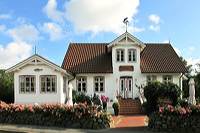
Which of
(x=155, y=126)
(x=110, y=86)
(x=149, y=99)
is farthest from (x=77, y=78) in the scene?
(x=155, y=126)

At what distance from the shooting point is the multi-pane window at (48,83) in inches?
651

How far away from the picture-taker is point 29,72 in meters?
16.6

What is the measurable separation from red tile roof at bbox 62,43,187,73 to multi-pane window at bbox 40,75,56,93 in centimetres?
257

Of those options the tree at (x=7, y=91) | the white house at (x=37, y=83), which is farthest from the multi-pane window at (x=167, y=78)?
the tree at (x=7, y=91)

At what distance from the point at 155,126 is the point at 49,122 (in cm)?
569

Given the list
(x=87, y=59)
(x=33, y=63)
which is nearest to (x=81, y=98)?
(x=87, y=59)

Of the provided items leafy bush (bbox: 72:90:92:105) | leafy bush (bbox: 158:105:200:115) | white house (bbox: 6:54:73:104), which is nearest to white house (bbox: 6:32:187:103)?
white house (bbox: 6:54:73:104)

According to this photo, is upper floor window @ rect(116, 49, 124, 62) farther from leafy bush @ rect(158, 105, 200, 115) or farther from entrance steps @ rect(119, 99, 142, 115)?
leafy bush @ rect(158, 105, 200, 115)

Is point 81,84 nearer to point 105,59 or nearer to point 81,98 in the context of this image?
point 81,98

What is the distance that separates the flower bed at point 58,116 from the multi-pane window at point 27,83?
16.8 feet

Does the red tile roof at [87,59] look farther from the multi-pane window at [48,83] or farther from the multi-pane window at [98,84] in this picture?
the multi-pane window at [48,83]

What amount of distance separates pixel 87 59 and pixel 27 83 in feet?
21.7

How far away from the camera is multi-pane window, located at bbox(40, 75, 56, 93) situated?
16547 mm

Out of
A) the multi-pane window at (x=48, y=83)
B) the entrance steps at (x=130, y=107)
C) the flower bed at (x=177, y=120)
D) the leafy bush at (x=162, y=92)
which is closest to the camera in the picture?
the flower bed at (x=177, y=120)
